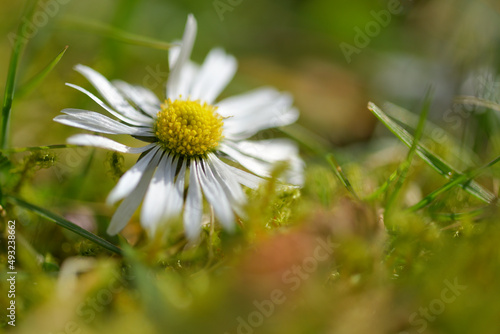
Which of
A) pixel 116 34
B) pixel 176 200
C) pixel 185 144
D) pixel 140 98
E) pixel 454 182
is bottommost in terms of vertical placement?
pixel 454 182

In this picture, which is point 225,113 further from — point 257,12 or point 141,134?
point 257,12

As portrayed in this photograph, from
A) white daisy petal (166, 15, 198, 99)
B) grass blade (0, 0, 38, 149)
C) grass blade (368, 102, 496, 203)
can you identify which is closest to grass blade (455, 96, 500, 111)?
grass blade (368, 102, 496, 203)

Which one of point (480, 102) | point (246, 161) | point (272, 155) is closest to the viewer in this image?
point (480, 102)

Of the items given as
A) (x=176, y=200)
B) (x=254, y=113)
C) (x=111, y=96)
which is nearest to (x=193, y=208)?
(x=176, y=200)

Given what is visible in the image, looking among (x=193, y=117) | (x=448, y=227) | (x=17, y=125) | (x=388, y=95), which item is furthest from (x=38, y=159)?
(x=388, y=95)

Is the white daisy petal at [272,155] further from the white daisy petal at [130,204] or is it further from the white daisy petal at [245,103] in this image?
the white daisy petal at [130,204]

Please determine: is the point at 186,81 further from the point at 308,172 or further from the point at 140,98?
the point at 308,172
